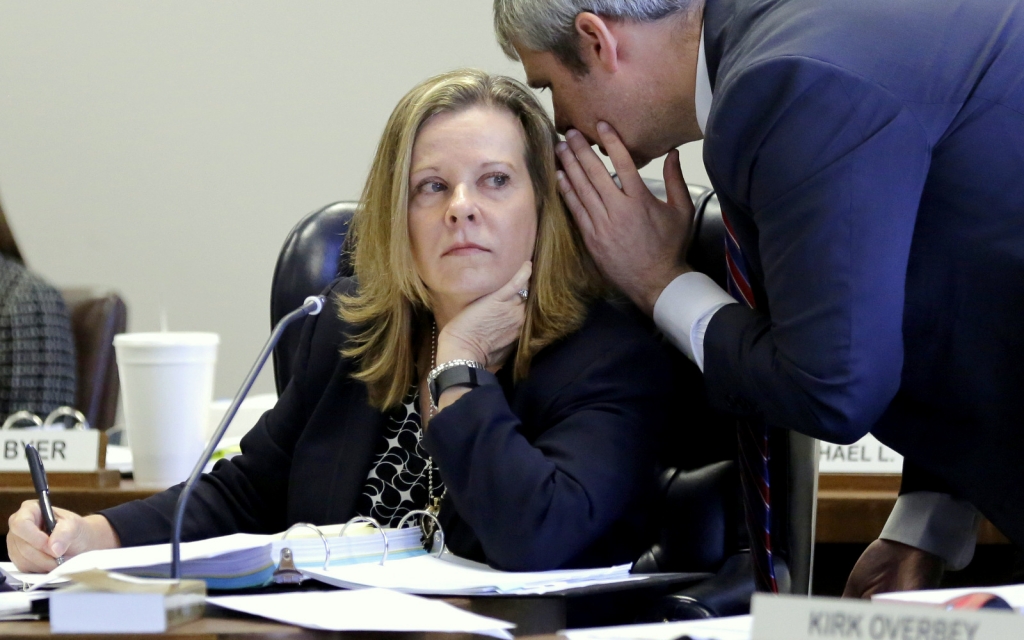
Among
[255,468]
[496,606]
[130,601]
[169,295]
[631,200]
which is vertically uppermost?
[631,200]

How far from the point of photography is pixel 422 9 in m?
4.01

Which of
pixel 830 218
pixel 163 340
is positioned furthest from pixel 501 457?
pixel 163 340

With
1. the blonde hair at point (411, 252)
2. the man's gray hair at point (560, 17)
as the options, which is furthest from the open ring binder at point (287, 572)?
the man's gray hair at point (560, 17)

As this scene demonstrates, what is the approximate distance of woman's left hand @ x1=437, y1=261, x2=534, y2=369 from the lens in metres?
1.50

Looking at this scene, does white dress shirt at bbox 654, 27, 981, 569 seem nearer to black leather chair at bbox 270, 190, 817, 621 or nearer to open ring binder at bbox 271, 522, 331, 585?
black leather chair at bbox 270, 190, 817, 621

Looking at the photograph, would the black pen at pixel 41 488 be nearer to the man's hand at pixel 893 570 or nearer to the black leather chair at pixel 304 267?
the black leather chair at pixel 304 267

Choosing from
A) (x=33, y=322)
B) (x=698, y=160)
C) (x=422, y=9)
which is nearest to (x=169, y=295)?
(x=33, y=322)

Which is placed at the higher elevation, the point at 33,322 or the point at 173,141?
the point at 173,141

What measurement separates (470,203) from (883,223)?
1.95 feet

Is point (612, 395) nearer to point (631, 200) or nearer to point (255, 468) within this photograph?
point (631, 200)

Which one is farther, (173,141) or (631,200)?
(173,141)

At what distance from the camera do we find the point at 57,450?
2.12 meters

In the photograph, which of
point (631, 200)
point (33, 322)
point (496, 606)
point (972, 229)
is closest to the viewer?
point (496, 606)

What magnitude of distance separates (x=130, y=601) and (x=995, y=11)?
3.70ft
